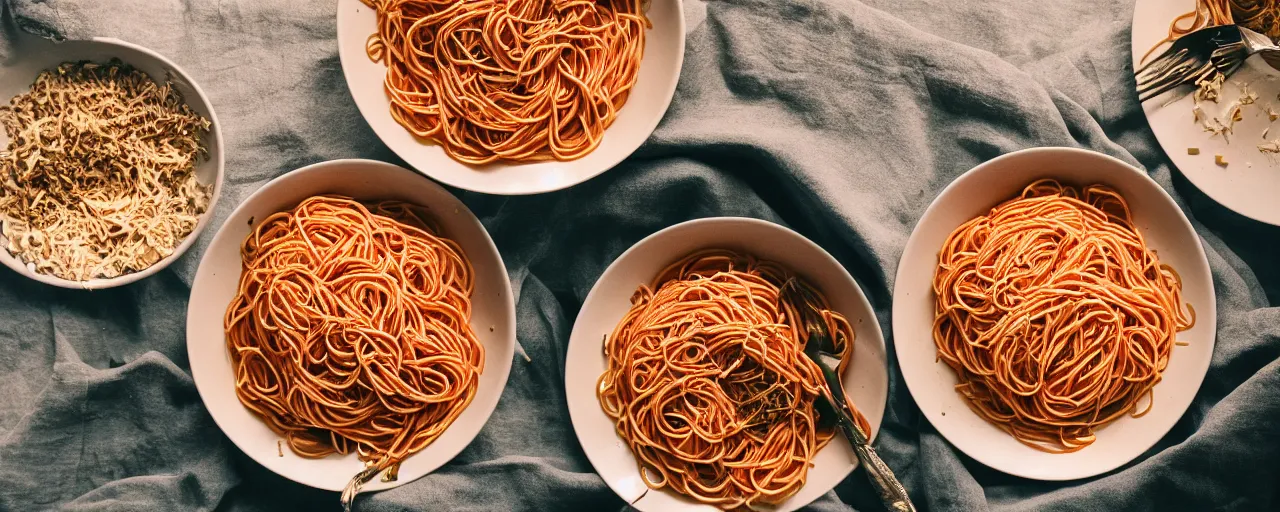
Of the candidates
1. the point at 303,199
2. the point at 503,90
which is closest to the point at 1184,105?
the point at 503,90

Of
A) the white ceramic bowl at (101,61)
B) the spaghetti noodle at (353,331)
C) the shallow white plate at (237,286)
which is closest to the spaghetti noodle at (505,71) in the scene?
the shallow white plate at (237,286)

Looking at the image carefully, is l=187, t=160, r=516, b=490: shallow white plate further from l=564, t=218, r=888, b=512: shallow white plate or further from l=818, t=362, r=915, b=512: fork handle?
l=818, t=362, r=915, b=512: fork handle

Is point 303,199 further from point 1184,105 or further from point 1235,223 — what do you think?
point 1235,223

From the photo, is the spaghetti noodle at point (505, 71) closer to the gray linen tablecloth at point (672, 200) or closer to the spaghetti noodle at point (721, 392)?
the gray linen tablecloth at point (672, 200)

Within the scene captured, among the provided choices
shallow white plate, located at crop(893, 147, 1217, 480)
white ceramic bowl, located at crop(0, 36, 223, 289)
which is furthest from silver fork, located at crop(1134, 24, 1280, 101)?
white ceramic bowl, located at crop(0, 36, 223, 289)

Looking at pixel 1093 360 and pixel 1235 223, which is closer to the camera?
pixel 1093 360

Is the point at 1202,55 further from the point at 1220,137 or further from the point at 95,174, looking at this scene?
the point at 95,174
